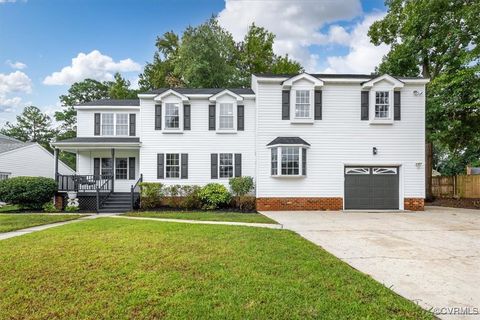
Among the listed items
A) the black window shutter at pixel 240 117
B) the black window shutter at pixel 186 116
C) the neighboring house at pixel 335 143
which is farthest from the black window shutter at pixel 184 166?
the black window shutter at pixel 240 117

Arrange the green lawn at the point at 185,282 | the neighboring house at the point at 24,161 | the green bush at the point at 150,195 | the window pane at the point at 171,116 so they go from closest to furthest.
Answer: the green lawn at the point at 185,282 → the green bush at the point at 150,195 → the window pane at the point at 171,116 → the neighboring house at the point at 24,161

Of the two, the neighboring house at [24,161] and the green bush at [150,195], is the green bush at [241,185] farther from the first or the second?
the neighboring house at [24,161]

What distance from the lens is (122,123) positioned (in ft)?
54.4

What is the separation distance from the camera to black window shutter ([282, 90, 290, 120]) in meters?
14.3

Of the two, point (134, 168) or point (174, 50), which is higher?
point (174, 50)

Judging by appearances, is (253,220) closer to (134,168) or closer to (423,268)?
(423,268)

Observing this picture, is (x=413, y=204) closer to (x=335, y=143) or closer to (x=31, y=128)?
(x=335, y=143)

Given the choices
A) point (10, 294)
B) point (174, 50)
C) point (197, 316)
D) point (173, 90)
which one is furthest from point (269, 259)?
point (174, 50)

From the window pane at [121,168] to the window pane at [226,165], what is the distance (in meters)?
5.79

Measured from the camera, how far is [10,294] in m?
3.76

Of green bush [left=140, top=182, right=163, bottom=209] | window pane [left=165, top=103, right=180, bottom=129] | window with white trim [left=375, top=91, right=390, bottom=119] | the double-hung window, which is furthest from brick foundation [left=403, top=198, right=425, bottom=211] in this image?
the double-hung window

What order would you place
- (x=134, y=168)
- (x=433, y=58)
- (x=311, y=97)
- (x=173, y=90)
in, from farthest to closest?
(x=433, y=58)
(x=134, y=168)
(x=173, y=90)
(x=311, y=97)

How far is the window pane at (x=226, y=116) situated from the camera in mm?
15352

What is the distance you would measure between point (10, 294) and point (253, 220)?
7724 millimetres
